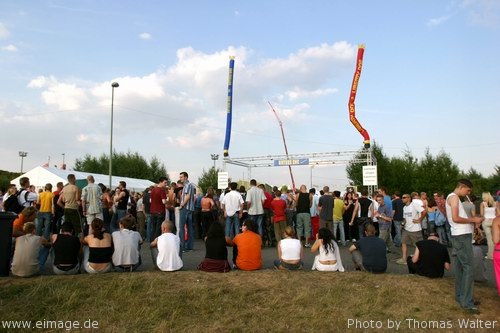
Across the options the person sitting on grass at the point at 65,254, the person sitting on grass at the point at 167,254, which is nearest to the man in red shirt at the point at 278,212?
the person sitting on grass at the point at 167,254

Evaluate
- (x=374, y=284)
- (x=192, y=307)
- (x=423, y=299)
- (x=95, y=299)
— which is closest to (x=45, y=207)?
(x=95, y=299)

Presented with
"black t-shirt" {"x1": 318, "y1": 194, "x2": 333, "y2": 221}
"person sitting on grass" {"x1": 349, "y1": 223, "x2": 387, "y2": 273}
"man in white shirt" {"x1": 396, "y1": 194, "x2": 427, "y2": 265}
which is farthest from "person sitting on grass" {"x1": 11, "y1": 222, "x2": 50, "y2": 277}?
"black t-shirt" {"x1": 318, "y1": 194, "x2": 333, "y2": 221}

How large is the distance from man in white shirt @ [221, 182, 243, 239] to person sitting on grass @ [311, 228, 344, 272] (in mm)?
4043

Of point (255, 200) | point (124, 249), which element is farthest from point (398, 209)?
point (124, 249)

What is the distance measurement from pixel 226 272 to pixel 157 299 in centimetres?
155

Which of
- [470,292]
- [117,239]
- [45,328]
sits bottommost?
[45,328]

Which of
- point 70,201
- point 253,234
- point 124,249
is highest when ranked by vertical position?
point 70,201

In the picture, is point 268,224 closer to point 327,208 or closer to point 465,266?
point 327,208

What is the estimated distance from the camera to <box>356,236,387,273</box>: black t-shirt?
773cm

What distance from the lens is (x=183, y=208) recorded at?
10.8 meters

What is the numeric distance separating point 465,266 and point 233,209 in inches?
263

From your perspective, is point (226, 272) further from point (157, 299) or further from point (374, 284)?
point (374, 284)

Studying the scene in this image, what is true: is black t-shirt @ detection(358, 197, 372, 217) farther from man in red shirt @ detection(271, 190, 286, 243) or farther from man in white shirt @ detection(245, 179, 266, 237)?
man in white shirt @ detection(245, 179, 266, 237)

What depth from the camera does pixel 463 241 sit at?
6.02 m
